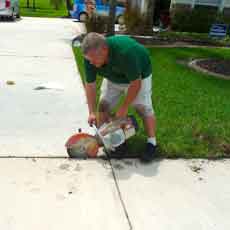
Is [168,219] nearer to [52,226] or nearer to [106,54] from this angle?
[52,226]

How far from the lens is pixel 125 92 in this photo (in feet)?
12.1

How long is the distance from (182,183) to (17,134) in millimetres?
1927

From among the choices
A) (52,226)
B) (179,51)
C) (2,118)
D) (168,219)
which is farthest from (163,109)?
(179,51)

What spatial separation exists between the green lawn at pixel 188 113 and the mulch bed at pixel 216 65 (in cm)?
45

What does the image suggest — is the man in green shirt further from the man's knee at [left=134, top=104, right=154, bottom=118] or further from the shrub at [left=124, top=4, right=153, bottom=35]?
the shrub at [left=124, top=4, right=153, bottom=35]

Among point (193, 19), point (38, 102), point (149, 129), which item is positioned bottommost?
point (193, 19)

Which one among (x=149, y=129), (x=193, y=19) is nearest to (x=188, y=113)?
(x=149, y=129)

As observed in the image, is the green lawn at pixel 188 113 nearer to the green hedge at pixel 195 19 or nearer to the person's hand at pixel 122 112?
the person's hand at pixel 122 112

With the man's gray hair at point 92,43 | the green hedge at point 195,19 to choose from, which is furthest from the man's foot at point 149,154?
the green hedge at point 195,19

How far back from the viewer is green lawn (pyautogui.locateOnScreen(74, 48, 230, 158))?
4.04 meters

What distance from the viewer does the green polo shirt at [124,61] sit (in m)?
3.11

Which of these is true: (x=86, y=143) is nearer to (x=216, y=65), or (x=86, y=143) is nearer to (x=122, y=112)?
(x=122, y=112)

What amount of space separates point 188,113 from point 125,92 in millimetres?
1759

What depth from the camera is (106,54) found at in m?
3.07
